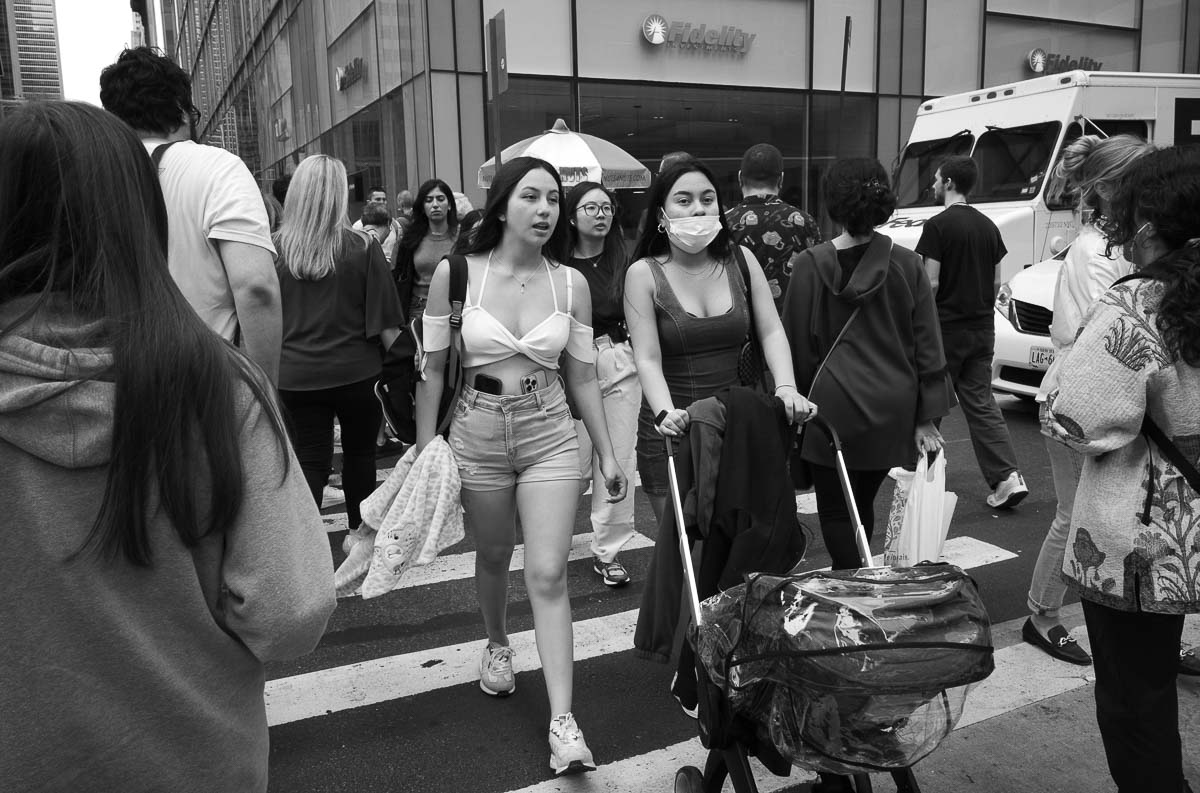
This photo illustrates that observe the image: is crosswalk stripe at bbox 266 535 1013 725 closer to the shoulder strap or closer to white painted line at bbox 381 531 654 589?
white painted line at bbox 381 531 654 589

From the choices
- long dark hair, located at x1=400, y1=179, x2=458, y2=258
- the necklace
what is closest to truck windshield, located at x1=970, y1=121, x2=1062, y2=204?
long dark hair, located at x1=400, y1=179, x2=458, y2=258

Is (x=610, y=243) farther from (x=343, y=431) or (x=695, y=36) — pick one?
(x=695, y=36)

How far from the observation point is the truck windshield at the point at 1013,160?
37.8 feet

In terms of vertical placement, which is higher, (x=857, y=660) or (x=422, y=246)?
(x=422, y=246)

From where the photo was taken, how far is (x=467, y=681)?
13.3 feet

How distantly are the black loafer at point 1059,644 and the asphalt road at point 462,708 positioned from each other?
0.39 metres

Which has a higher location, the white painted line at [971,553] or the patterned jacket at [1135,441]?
the patterned jacket at [1135,441]

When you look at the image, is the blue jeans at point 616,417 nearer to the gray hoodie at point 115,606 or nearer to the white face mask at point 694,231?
the white face mask at point 694,231

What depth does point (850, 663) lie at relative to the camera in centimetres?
199

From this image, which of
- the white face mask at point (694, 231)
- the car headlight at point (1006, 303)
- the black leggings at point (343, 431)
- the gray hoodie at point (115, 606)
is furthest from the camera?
the car headlight at point (1006, 303)

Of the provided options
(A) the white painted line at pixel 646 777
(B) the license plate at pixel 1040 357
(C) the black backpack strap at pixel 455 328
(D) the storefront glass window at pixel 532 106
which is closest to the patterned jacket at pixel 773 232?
(C) the black backpack strap at pixel 455 328

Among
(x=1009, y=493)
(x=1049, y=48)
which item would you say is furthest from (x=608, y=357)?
(x=1049, y=48)

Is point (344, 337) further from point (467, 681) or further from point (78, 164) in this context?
point (78, 164)

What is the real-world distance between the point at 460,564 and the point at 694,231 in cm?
276
